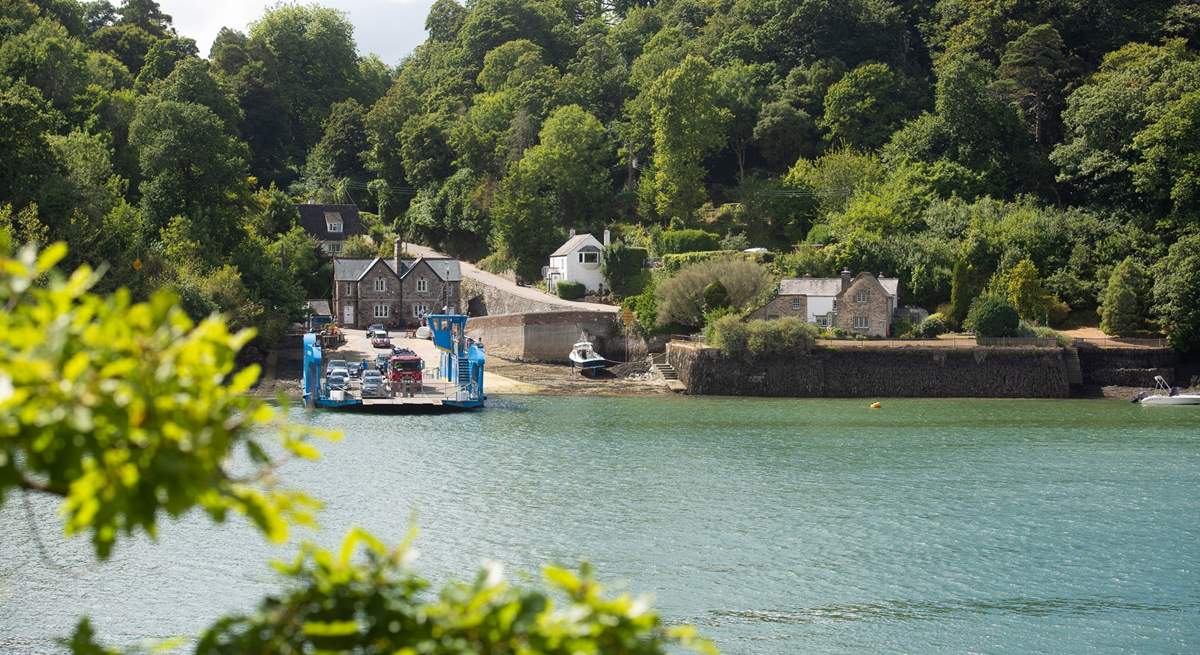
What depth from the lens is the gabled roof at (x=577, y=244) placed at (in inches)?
2884

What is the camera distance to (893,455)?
Result: 38.1 m

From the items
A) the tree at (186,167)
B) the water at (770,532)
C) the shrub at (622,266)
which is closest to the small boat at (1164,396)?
the water at (770,532)

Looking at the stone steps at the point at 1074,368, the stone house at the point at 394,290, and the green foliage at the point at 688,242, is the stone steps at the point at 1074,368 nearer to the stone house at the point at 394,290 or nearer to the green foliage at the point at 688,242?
the green foliage at the point at 688,242

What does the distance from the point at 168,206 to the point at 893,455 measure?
132ft

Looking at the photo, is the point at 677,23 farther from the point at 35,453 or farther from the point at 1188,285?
the point at 35,453

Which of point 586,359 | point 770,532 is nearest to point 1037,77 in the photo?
point 586,359

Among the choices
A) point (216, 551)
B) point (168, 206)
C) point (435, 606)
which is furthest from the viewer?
point (168, 206)

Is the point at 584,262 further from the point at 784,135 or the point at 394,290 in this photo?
the point at 784,135

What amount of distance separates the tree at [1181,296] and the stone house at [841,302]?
1171cm

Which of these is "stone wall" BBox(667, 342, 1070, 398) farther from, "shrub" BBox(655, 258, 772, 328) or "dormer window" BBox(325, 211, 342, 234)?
"dormer window" BBox(325, 211, 342, 234)

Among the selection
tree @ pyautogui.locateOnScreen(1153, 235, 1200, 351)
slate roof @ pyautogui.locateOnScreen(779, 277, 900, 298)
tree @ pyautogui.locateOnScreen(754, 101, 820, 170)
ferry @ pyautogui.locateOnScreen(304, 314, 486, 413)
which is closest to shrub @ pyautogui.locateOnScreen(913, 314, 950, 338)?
slate roof @ pyautogui.locateOnScreen(779, 277, 900, 298)

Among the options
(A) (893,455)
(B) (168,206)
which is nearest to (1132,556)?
(A) (893,455)

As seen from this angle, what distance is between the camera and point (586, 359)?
6097 cm

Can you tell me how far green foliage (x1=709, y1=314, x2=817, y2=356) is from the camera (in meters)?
55.9
